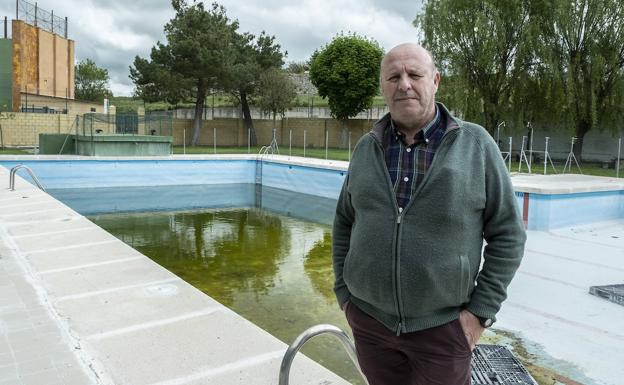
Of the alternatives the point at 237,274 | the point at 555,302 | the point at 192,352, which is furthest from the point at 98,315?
the point at 555,302

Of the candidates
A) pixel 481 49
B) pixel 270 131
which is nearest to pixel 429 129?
pixel 481 49

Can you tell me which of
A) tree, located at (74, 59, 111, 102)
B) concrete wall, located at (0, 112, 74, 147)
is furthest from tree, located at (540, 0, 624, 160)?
tree, located at (74, 59, 111, 102)

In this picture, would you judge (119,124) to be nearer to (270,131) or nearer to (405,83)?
(270,131)

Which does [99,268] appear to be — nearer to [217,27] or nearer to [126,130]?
[126,130]

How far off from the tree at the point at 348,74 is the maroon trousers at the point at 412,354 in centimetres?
2357

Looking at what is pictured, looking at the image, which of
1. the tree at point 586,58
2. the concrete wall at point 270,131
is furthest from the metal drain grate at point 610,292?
the concrete wall at point 270,131

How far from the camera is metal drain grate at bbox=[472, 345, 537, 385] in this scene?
2.70 meters

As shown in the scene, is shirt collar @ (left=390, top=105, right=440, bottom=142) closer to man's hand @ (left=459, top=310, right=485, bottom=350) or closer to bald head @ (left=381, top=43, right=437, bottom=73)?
bald head @ (left=381, top=43, right=437, bottom=73)

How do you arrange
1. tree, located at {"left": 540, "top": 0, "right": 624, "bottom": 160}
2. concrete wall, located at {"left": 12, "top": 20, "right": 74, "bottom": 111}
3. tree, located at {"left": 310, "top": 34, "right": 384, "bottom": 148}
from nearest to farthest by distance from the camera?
tree, located at {"left": 540, "top": 0, "right": 624, "bottom": 160} < concrete wall, located at {"left": 12, "top": 20, "right": 74, "bottom": 111} < tree, located at {"left": 310, "top": 34, "right": 384, "bottom": 148}

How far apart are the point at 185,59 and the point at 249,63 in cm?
329

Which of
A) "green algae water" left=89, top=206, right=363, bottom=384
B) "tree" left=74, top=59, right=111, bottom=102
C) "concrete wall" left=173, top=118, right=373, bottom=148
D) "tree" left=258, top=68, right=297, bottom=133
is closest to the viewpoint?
"green algae water" left=89, top=206, right=363, bottom=384

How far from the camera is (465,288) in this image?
1427 millimetres

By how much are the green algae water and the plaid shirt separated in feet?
6.84

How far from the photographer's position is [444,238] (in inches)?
54.5
